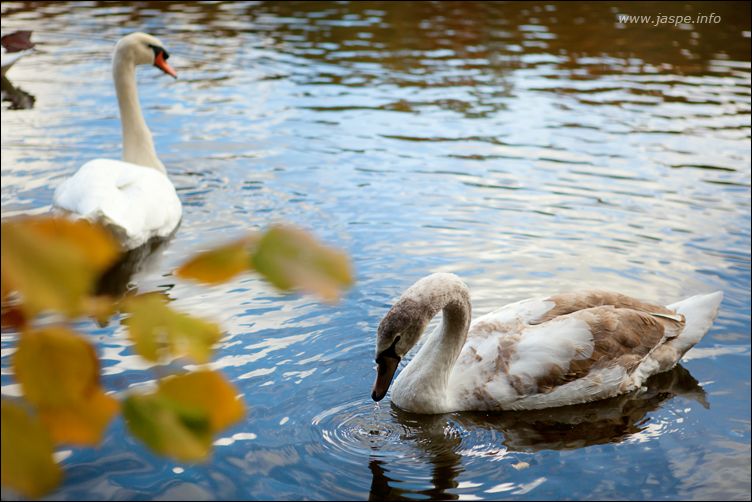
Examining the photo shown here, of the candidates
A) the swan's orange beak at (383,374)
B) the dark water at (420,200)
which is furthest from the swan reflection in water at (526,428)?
the swan's orange beak at (383,374)

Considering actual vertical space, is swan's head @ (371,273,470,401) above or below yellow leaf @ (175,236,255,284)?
below

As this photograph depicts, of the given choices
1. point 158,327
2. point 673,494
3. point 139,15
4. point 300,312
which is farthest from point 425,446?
point 139,15

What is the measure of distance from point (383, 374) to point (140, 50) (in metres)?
6.32

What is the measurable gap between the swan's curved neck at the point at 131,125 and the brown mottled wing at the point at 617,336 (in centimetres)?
499

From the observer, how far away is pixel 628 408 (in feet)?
19.0

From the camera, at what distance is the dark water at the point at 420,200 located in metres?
4.98

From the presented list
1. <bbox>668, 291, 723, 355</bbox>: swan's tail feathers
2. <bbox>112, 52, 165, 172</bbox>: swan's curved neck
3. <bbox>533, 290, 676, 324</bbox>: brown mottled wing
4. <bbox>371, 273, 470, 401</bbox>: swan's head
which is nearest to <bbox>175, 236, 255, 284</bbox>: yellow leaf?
<bbox>371, 273, 470, 401</bbox>: swan's head

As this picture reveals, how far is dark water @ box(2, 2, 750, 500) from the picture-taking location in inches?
196

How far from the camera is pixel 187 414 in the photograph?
2.48 ft

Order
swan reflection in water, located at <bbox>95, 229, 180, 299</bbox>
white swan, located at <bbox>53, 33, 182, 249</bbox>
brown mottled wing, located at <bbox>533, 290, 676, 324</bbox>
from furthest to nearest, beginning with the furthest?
white swan, located at <bbox>53, 33, 182, 249</bbox> → swan reflection in water, located at <bbox>95, 229, 180, 299</bbox> → brown mottled wing, located at <bbox>533, 290, 676, 324</bbox>

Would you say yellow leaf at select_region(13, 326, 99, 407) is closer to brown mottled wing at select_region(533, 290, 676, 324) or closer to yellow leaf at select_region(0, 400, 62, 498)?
yellow leaf at select_region(0, 400, 62, 498)

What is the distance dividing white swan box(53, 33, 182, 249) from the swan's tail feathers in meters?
4.24

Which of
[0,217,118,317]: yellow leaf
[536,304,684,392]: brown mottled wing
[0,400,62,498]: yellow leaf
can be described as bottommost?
[536,304,684,392]: brown mottled wing

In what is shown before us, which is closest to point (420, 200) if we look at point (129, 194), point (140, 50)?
point (129, 194)
